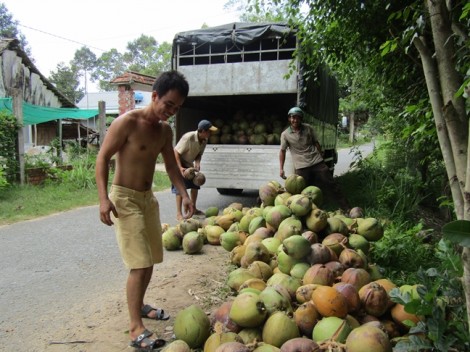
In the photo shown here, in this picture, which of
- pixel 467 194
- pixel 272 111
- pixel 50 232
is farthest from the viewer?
pixel 272 111

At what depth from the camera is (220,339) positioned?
92.0 inches

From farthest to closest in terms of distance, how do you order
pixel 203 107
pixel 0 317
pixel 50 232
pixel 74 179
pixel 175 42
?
1. pixel 74 179
2. pixel 203 107
3. pixel 175 42
4. pixel 50 232
5. pixel 0 317

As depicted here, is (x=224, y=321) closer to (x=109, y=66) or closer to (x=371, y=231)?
(x=371, y=231)

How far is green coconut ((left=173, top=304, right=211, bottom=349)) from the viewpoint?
2.56 meters

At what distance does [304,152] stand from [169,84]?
3843 mm

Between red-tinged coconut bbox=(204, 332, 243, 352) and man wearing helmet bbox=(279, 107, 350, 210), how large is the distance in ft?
13.4

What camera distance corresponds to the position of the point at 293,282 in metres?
2.99

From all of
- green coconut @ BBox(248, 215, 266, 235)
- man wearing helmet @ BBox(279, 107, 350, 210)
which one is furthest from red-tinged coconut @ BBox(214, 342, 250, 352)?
man wearing helmet @ BBox(279, 107, 350, 210)

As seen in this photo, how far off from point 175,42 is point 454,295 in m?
6.30

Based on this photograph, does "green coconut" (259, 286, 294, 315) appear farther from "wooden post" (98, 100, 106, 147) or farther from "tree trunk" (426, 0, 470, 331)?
"wooden post" (98, 100, 106, 147)

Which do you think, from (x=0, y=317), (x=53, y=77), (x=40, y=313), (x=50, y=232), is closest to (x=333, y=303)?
(x=40, y=313)

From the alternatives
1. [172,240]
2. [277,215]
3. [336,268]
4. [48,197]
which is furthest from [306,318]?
[48,197]

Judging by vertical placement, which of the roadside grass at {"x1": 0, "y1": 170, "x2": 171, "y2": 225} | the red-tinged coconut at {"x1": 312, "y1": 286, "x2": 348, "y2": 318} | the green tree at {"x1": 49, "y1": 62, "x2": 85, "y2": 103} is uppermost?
the green tree at {"x1": 49, "y1": 62, "x2": 85, "y2": 103}

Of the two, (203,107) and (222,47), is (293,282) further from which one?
(203,107)
